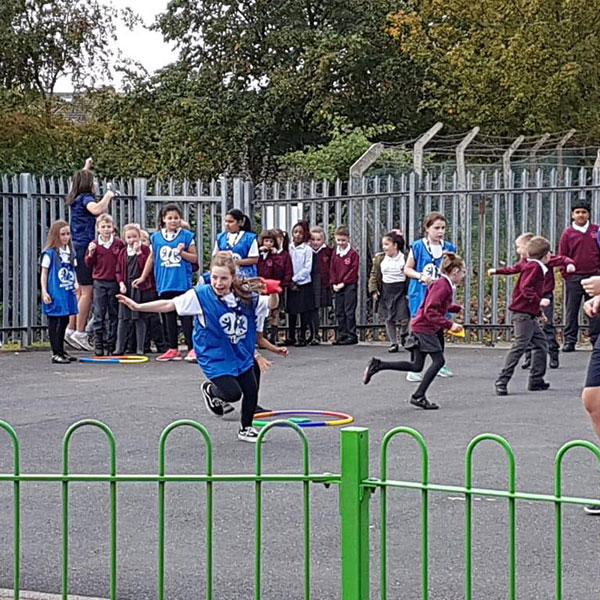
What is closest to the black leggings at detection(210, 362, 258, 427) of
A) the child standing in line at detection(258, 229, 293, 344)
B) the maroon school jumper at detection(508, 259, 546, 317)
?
the maroon school jumper at detection(508, 259, 546, 317)

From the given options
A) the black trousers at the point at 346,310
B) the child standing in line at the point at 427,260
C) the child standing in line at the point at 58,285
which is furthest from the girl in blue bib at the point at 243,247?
the black trousers at the point at 346,310

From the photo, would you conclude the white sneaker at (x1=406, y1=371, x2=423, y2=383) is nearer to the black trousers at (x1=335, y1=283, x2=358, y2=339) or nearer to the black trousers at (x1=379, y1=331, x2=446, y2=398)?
the black trousers at (x1=379, y1=331, x2=446, y2=398)

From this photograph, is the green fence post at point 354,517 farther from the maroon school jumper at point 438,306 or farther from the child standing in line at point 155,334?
the child standing in line at point 155,334

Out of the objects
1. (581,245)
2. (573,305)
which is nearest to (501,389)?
(581,245)

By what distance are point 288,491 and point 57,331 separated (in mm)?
7696

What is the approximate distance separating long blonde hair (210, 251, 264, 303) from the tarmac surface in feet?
3.77

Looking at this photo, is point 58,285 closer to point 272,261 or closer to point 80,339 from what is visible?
point 80,339

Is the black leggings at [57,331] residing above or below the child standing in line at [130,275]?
below

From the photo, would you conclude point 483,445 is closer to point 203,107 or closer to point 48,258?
point 48,258

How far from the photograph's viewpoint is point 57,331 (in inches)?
577

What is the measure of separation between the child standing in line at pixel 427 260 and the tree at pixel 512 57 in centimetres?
1270

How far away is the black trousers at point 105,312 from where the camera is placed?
15.4 meters

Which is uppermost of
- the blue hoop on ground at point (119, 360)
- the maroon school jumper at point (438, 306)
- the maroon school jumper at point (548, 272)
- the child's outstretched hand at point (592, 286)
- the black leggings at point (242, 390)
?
the maroon school jumper at point (548, 272)

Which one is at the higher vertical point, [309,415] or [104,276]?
[104,276]
